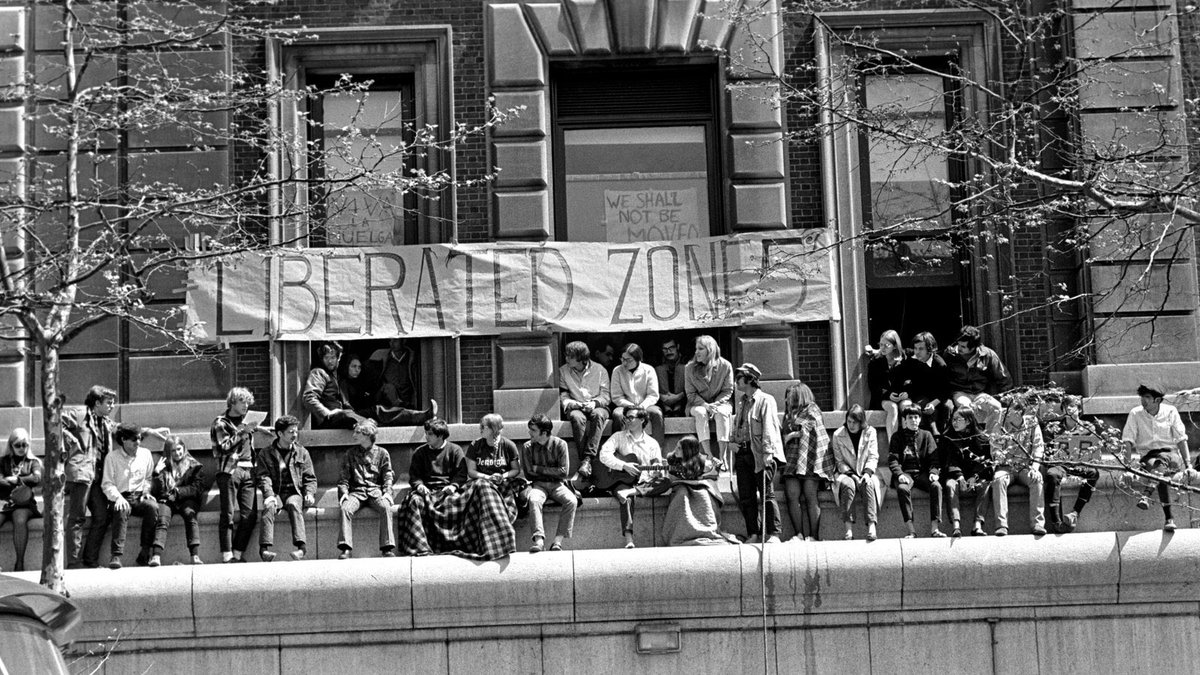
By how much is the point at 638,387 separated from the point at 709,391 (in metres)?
0.74

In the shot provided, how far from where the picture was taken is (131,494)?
16.3m

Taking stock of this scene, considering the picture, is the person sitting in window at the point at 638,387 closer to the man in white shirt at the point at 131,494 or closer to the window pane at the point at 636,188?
the window pane at the point at 636,188

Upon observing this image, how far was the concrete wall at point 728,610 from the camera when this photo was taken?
50.4 ft

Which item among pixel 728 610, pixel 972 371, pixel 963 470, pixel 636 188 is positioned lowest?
pixel 728 610

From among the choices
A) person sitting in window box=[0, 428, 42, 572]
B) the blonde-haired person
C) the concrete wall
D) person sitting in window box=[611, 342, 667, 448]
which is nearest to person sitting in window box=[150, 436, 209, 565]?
the concrete wall

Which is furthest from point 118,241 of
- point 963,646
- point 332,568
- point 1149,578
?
point 1149,578

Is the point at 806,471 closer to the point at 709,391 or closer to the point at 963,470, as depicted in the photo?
the point at 963,470

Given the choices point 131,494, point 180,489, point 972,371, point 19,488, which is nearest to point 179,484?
point 180,489

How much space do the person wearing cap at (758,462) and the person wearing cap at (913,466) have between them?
1121 millimetres

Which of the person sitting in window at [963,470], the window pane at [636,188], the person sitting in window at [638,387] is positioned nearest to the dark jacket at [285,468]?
Answer: the person sitting in window at [638,387]

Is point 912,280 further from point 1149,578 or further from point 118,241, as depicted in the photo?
point 118,241

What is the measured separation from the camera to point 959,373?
1756 cm

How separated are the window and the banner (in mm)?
695

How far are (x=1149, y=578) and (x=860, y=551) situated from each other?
2.59m
